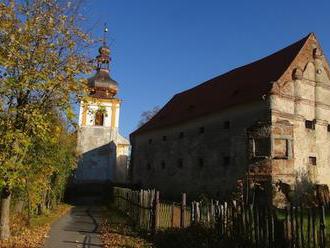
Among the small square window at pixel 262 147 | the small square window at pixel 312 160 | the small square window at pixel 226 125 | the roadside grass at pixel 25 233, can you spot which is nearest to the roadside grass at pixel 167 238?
the roadside grass at pixel 25 233

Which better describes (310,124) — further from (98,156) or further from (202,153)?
(98,156)

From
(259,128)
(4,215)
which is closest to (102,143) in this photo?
(259,128)

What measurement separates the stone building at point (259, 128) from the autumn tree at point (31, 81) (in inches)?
581

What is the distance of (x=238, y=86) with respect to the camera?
98.3 feet

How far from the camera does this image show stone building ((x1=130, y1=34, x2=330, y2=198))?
24.6 meters

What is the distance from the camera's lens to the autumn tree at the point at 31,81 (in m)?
10.8

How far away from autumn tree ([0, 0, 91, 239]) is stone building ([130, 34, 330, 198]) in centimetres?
1476

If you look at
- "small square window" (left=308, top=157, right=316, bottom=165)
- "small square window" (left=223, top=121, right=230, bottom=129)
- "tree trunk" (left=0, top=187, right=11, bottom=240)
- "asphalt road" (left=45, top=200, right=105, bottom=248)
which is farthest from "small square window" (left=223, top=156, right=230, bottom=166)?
"tree trunk" (left=0, top=187, right=11, bottom=240)

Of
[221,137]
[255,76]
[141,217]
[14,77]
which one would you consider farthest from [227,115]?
[14,77]

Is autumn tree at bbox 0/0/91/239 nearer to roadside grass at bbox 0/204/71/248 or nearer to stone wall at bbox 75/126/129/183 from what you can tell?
roadside grass at bbox 0/204/71/248

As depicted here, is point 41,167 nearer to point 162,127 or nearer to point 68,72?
point 68,72

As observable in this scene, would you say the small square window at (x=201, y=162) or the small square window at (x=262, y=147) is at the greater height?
the small square window at (x=262, y=147)

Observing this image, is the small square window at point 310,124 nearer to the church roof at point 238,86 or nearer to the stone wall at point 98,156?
the church roof at point 238,86

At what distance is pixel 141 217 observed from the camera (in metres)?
16.8
